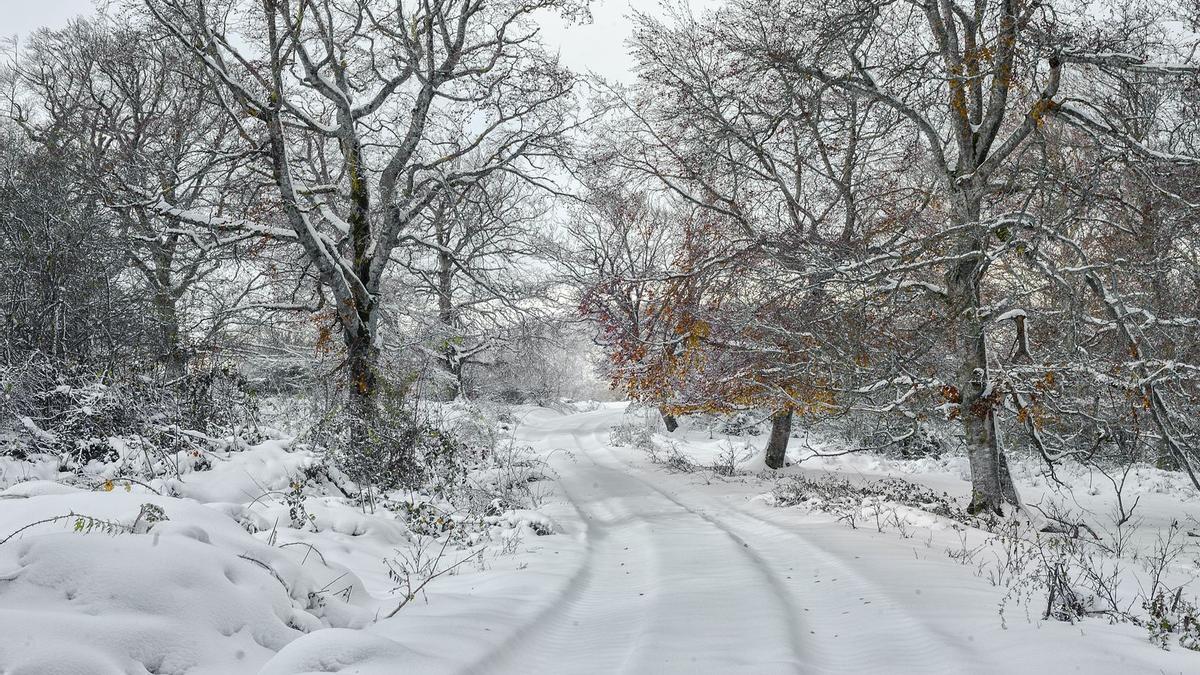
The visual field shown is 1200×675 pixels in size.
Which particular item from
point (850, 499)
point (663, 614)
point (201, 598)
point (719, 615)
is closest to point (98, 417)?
point (201, 598)

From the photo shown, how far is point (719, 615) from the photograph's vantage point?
428 cm

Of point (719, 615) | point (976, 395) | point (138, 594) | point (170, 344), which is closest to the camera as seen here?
point (138, 594)

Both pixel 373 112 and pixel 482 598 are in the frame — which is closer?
pixel 482 598

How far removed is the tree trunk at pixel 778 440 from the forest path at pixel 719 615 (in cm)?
697

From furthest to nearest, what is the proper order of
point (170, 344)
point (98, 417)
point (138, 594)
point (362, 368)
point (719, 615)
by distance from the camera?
1. point (362, 368)
2. point (170, 344)
3. point (98, 417)
4. point (719, 615)
5. point (138, 594)

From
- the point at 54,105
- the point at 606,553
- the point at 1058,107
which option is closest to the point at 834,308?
the point at 1058,107

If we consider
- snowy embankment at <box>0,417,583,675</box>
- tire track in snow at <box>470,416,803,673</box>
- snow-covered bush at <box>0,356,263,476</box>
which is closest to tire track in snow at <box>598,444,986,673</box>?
tire track in snow at <box>470,416,803,673</box>

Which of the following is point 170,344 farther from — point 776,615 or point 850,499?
point 850,499

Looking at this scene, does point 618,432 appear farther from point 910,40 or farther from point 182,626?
point 182,626

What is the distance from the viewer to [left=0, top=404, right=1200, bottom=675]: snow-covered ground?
2.65 metres

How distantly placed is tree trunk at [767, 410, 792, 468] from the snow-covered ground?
6.85 meters

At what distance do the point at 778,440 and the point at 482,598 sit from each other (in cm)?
1127

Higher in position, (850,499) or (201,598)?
(850,499)

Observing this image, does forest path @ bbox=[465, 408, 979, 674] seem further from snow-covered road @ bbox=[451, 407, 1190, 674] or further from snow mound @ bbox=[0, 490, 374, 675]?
snow mound @ bbox=[0, 490, 374, 675]
